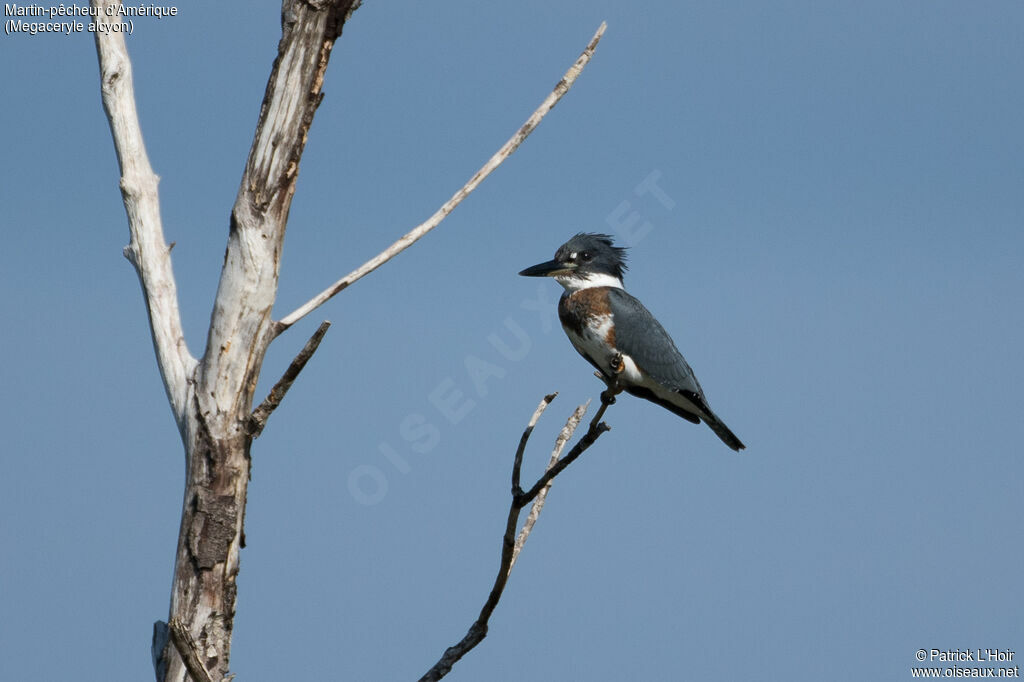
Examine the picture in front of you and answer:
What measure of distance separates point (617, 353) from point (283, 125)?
346 cm

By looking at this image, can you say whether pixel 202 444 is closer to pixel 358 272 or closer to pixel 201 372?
pixel 201 372

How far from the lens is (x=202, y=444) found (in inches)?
156

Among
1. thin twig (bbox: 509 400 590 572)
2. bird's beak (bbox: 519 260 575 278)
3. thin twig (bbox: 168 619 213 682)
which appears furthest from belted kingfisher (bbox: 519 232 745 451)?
thin twig (bbox: 168 619 213 682)

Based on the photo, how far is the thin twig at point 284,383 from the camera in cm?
386

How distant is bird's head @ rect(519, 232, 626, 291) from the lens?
753 centimetres

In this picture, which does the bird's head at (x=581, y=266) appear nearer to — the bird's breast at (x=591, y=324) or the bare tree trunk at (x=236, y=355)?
the bird's breast at (x=591, y=324)

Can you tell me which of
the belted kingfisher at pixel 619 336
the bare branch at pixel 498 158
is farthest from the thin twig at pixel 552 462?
the belted kingfisher at pixel 619 336

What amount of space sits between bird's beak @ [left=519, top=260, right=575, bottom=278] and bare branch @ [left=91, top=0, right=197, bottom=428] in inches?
142

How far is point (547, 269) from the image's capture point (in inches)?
297

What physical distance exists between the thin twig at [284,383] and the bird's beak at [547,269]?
3811 mm

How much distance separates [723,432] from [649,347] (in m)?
0.91

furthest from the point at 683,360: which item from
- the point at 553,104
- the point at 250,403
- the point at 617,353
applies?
the point at 250,403

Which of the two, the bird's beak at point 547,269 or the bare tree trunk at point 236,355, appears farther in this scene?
the bird's beak at point 547,269

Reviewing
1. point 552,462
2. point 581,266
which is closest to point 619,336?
point 581,266
